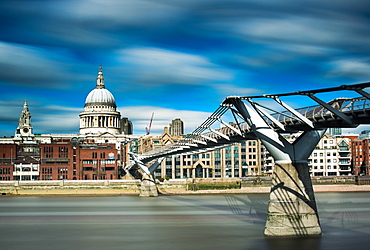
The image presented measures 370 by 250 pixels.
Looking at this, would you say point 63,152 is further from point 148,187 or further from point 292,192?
point 292,192

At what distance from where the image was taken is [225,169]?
118m

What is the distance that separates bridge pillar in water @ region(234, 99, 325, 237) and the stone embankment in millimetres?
57417

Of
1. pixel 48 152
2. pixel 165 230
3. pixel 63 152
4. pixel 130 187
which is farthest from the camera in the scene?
pixel 48 152

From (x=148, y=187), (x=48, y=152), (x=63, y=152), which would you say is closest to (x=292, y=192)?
(x=148, y=187)

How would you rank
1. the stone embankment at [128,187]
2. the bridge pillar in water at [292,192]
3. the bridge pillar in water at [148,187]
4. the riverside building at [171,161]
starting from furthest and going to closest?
the riverside building at [171,161], the stone embankment at [128,187], the bridge pillar in water at [148,187], the bridge pillar in water at [292,192]

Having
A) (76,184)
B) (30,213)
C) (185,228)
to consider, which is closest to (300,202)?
(185,228)

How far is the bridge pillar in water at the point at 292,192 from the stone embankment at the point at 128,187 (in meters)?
57.4

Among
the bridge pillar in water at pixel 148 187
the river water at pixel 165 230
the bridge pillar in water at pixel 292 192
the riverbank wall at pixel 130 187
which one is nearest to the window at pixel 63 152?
the riverbank wall at pixel 130 187

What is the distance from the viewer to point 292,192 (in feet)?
110

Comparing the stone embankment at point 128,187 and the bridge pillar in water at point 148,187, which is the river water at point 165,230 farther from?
the stone embankment at point 128,187

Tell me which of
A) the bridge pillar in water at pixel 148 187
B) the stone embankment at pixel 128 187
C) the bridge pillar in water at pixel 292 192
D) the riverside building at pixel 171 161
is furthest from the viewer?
the riverside building at pixel 171 161

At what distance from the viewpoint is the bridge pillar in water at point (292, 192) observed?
1319 inches

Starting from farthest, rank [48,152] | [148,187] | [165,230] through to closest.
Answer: [48,152] < [148,187] < [165,230]

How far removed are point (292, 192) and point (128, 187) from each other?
6185 cm
